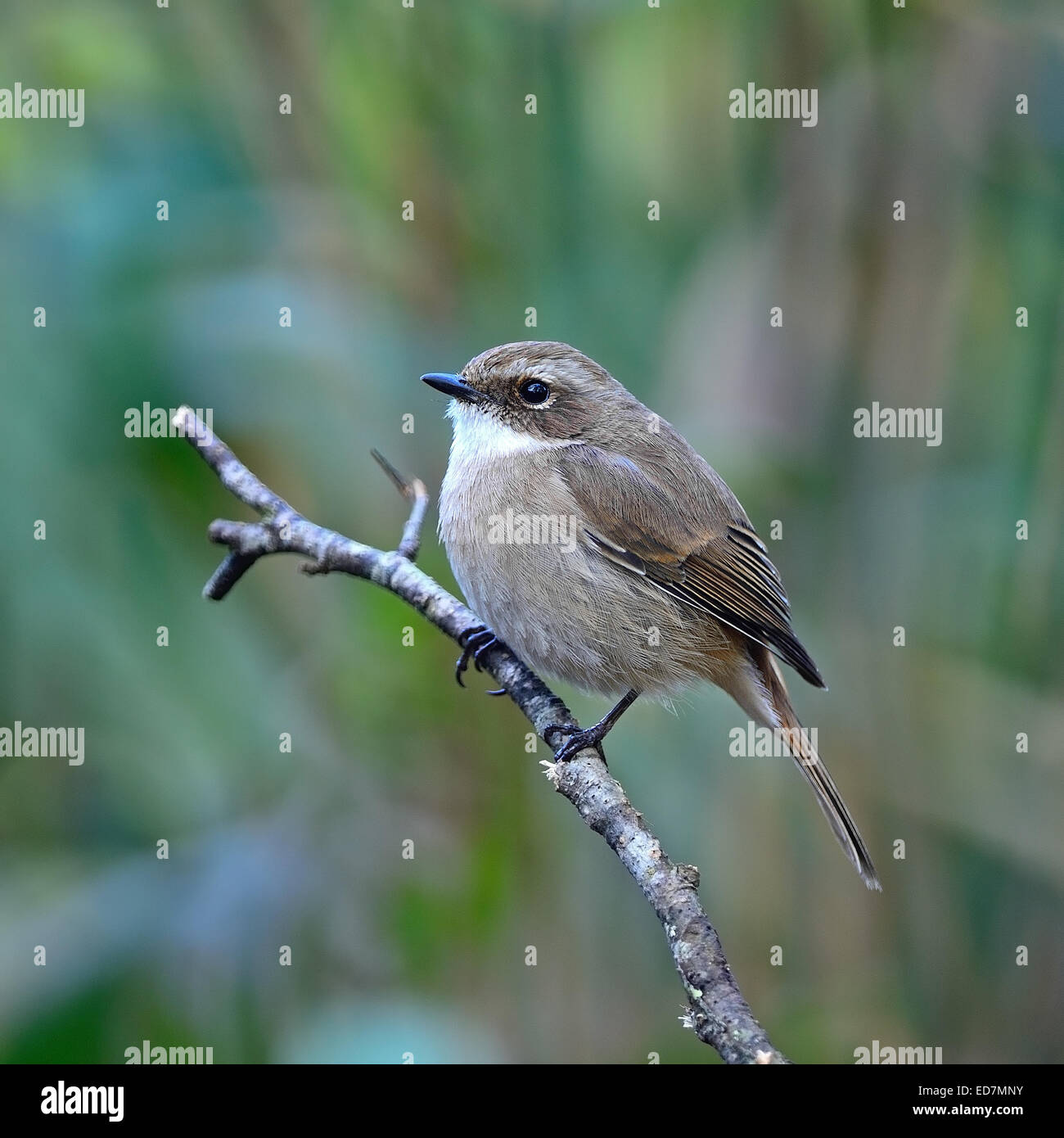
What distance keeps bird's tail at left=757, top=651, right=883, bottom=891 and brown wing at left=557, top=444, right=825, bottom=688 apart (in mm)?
307

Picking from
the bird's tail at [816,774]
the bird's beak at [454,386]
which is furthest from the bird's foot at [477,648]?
the bird's tail at [816,774]

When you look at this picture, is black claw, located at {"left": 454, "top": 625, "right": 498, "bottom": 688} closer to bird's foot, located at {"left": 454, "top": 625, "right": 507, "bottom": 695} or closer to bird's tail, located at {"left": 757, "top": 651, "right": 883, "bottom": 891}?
bird's foot, located at {"left": 454, "top": 625, "right": 507, "bottom": 695}

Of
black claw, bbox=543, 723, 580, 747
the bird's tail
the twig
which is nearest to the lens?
the twig

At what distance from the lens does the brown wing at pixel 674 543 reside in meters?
4.83

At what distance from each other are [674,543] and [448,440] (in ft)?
3.87

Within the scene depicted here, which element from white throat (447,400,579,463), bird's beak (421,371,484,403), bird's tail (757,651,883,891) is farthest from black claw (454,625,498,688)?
bird's tail (757,651,883,891)

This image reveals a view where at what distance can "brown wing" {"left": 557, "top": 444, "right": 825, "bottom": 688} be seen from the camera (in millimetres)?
4828

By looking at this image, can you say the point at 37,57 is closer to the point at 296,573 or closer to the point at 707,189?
the point at 296,573

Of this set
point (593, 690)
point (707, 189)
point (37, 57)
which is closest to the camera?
point (593, 690)

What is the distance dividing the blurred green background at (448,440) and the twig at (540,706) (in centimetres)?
67

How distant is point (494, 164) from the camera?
533 centimetres

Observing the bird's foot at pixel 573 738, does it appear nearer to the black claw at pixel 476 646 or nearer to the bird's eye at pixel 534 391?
the black claw at pixel 476 646

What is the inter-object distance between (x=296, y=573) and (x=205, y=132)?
6.36ft

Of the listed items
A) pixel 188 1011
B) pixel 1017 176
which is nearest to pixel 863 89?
pixel 1017 176
